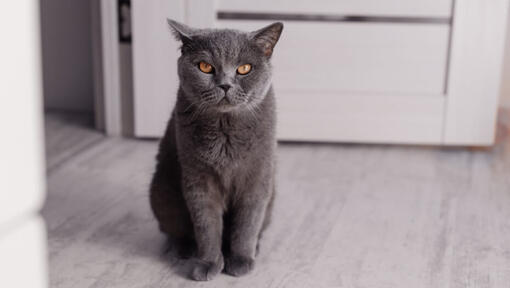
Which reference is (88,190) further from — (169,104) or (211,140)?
(211,140)

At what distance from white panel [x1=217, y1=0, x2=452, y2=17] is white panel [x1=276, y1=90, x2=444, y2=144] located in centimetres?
31

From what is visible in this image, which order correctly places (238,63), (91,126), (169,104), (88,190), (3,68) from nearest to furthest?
(3,68)
(238,63)
(88,190)
(169,104)
(91,126)

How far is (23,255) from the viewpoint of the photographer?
600 mm

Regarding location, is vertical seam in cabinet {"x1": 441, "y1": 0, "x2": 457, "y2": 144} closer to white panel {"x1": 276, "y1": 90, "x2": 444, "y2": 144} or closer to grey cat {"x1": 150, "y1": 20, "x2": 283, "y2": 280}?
white panel {"x1": 276, "y1": 90, "x2": 444, "y2": 144}

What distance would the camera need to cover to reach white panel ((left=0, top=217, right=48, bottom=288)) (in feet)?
1.88

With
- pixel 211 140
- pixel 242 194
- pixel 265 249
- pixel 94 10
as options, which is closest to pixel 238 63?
pixel 211 140

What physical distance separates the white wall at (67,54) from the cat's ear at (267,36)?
1549 millimetres

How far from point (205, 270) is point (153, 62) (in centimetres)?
113

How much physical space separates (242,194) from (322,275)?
27 cm

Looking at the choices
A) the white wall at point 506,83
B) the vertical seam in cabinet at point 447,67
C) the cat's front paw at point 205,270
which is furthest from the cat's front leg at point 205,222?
the white wall at point 506,83

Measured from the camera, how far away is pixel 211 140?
134 cm

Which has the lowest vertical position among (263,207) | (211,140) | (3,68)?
(263,207)

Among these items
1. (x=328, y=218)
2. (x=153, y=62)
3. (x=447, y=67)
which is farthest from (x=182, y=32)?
(x=447, y=67)

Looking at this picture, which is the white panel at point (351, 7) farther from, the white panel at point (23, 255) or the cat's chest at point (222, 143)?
the white panel at point (23, 255)
